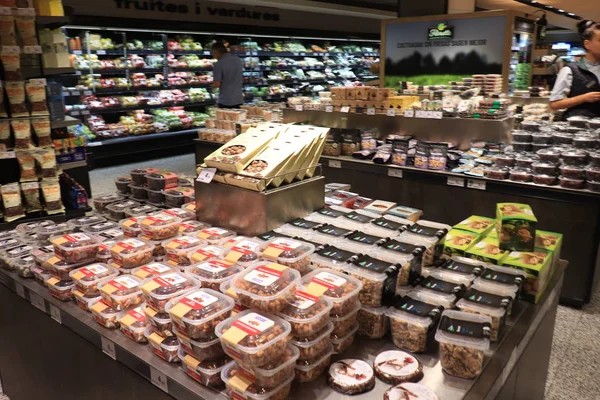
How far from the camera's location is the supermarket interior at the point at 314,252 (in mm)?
1435

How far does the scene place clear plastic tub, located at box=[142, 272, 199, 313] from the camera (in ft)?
5.31

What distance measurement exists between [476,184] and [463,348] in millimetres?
2793

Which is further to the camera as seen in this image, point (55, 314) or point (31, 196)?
point (31, 196)

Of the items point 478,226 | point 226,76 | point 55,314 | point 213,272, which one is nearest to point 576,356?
point 478,226

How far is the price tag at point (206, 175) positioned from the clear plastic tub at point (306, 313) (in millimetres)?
1042

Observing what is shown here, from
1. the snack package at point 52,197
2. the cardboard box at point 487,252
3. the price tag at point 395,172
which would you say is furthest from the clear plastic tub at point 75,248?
the price tag at point 395,172

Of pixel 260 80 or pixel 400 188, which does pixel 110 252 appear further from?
pixel 260 80

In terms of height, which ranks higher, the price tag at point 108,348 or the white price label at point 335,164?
the white price label at point 335,164

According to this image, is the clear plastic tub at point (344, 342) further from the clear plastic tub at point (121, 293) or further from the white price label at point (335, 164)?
the white price label at point (335, 164)

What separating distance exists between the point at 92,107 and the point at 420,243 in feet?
24.2

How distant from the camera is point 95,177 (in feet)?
24.0

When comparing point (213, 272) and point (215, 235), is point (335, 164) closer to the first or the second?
point (215, 235)

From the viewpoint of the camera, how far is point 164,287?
1.67 m

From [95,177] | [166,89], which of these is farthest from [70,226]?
[166,89]
